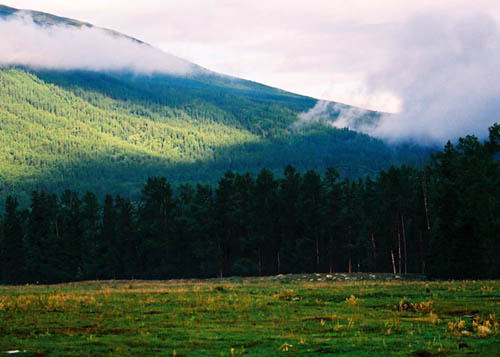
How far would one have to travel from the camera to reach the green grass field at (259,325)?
24438 mm

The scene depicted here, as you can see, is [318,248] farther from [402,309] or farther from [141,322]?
[141,322]

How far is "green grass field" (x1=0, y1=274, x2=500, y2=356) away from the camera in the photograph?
24.4 meters

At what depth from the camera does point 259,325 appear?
30969mm

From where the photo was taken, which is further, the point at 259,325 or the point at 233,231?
the point at 233,231

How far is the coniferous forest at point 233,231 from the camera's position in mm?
102938

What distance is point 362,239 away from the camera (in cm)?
Answer: 10706

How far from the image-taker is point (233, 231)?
110m

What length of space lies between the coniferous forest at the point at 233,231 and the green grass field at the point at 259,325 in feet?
182

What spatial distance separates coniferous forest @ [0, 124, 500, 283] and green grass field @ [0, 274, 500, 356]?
5553 centimetres

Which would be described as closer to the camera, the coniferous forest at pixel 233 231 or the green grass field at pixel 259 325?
the green grass field at pixel 259 325

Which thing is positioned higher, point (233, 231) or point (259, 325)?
point (233, 231)

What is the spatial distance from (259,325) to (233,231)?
259 ft

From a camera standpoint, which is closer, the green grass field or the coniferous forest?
the green grass field

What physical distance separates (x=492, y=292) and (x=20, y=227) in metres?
92.0
